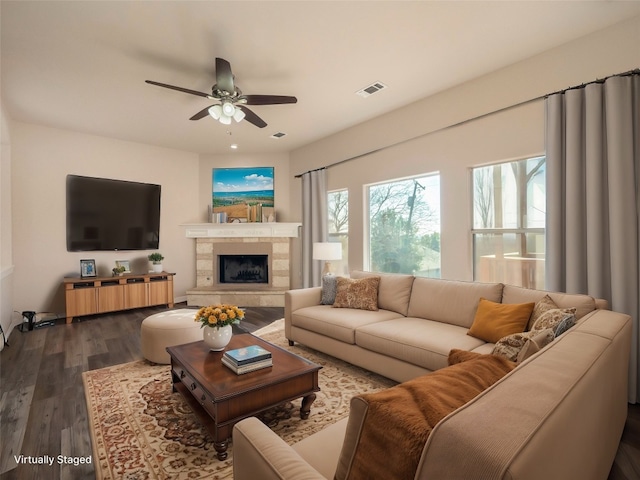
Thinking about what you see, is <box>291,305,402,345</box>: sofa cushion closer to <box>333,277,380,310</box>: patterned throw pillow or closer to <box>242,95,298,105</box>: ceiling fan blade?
<box>333,277,380,310</box>: patterned throw pillow

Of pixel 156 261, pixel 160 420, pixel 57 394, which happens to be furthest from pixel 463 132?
pixel 156 261

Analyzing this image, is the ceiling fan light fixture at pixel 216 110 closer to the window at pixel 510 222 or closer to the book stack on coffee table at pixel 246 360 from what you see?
the book stack on coffee table at pixel 246 360

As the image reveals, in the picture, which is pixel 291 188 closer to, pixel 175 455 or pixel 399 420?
pixel 175 455

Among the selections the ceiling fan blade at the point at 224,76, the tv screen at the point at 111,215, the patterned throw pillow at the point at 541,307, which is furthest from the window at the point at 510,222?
the tv screen at the point at 111,215

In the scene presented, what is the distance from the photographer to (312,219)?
559 centimetres

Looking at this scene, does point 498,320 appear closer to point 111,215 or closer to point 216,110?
point 216,110

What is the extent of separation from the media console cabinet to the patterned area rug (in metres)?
2.25

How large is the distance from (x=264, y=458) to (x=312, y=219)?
4.77 m

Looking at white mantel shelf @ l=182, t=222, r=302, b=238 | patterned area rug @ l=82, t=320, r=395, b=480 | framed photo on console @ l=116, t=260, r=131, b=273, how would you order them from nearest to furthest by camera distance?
1. patterned area rug @ l=82, t=320, r=395, b=480
2. framed photo on console @ l=116, t=260, r=131, b=273
3. white mantel shelf @ l=182, t=222, r=302, b=238

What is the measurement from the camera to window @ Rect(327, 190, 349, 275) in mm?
5234

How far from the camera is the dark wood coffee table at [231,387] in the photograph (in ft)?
6.03

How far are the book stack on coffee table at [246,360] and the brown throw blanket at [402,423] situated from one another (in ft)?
4.59

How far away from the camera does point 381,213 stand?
4.73 metres

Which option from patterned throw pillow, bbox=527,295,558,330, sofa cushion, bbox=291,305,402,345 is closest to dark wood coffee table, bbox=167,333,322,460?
sofa cushion, bbox=291,305,402,345
